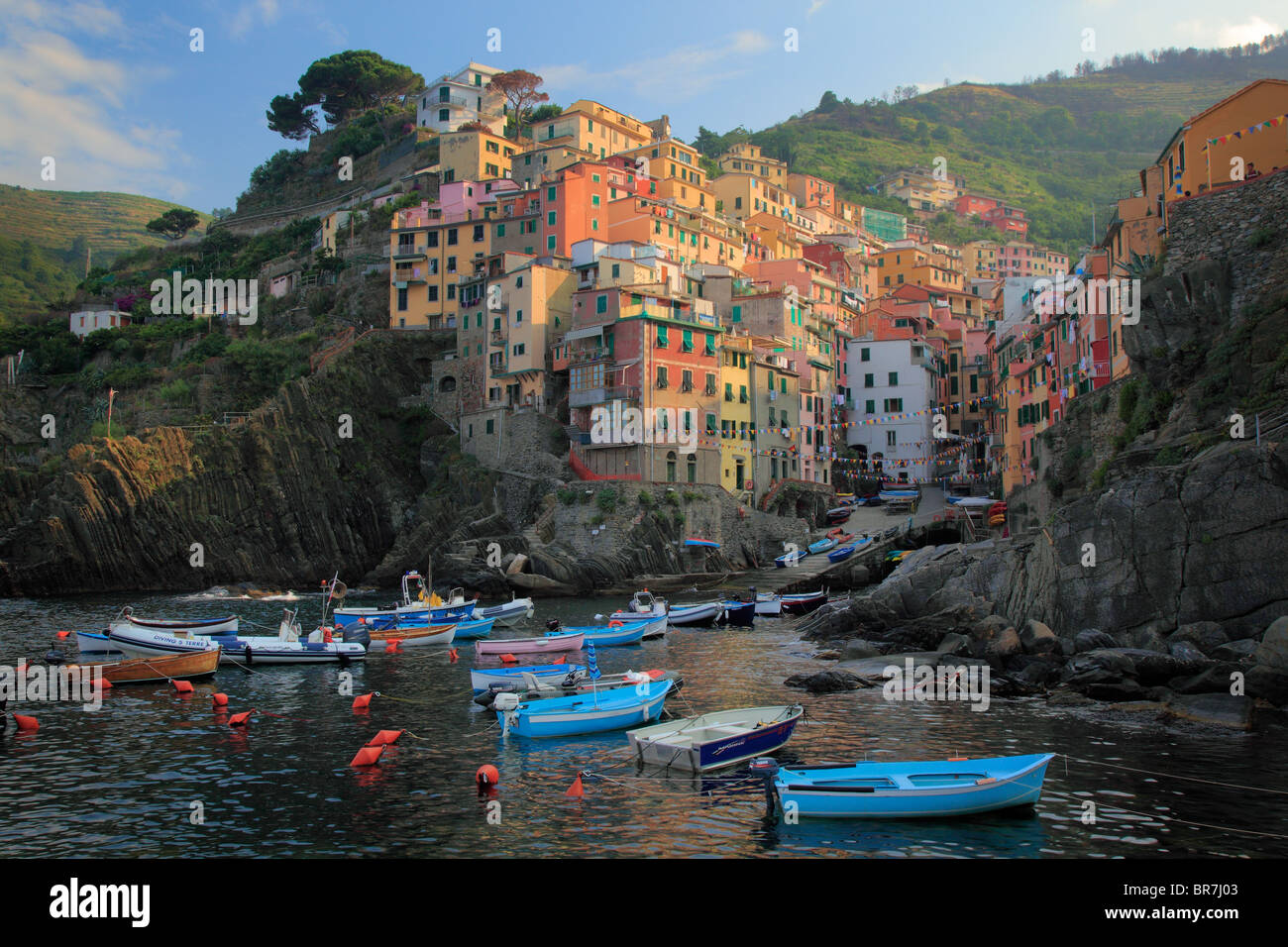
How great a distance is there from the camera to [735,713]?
2330 cm

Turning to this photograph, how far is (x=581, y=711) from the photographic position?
2541 centimetres

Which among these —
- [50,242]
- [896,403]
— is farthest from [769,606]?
[50,242]

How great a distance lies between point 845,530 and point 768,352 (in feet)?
58.3

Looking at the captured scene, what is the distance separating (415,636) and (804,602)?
67.1 feet

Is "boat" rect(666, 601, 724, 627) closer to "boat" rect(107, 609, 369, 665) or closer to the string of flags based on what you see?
"boat" rect(107, 609, 369, 665)

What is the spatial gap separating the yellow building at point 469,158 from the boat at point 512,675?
7581 cm

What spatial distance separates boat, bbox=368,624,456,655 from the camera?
142 ft

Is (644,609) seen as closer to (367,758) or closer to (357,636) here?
(357,636)

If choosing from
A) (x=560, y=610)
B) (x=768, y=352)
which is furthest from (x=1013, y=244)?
(x=560, y=610)

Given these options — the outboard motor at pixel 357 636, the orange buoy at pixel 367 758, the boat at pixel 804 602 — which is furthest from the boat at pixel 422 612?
the orange buoy at pixel 367 758

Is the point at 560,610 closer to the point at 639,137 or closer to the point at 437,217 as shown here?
the point at 437,217

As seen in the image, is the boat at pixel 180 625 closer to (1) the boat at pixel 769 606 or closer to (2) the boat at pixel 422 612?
(2) the boat at pixel 422 612

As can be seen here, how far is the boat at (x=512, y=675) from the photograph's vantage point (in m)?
29.3

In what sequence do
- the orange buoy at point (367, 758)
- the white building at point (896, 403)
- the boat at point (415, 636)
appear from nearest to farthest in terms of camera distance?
the orange buoy at point (367, 758), the boat at point (415, 636), the white building at point (896, 403)
